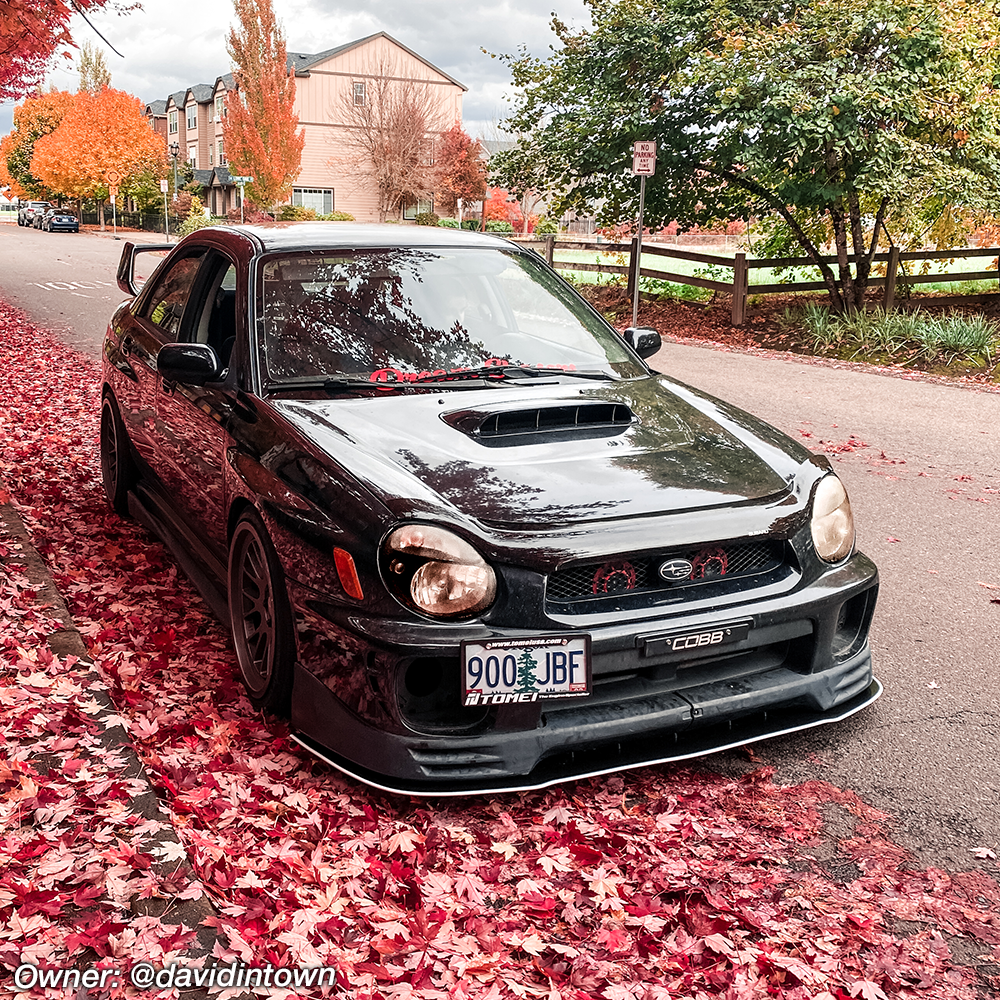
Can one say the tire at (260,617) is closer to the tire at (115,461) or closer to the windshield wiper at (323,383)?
the windshield wiper at (323,383)

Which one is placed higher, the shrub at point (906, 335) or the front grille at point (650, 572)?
the shrub at point (906, 335)

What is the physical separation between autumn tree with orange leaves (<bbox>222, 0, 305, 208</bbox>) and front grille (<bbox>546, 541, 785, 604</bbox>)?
54313 millimetres

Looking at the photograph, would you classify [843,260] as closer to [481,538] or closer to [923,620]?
[923,620]

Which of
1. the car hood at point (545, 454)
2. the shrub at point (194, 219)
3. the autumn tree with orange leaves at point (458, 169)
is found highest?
the autumn tree with orange leaves at point (458, 169)

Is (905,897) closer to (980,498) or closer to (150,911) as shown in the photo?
(150,911)

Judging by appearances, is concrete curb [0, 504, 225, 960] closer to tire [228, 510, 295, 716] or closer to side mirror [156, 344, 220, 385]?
tire [228, 510, 295, 716]

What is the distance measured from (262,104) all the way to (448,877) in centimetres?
5610

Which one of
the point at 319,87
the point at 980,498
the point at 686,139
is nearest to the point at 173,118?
Answer: the point at 319,87

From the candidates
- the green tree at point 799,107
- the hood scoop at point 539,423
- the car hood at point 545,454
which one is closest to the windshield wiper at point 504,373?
→ the car hood at point 545,454

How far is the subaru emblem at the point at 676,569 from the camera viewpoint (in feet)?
10.2

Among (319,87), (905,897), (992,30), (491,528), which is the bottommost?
(905,897)

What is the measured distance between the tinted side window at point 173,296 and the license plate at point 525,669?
110 inches

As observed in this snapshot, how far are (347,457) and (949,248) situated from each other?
57.1 feet

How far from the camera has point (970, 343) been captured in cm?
1420
